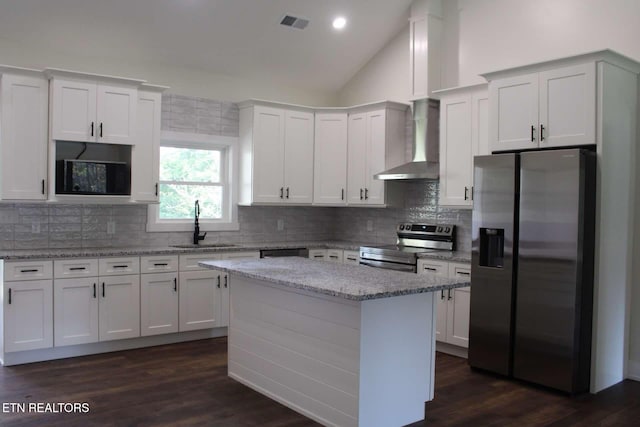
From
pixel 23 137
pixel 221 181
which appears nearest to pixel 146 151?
pixel 23 137

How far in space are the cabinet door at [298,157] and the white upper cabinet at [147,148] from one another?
150cm

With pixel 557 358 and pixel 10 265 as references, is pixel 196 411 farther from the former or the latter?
pixel 557 358

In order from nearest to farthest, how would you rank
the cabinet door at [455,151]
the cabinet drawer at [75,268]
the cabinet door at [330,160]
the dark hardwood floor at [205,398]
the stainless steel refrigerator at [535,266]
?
the dark hardwood floor at [205,398]
the stainless steel refrigerator at [535,266]
the cabinet drawer at [75,268]
the cabinet door at [455,151]
the cabinet door at [330,160]

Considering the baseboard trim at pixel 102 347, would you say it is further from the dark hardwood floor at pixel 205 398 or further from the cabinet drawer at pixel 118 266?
the cabinet drawer at pixel 118 266

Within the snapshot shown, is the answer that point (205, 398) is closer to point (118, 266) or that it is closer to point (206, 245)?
point (118, 266)

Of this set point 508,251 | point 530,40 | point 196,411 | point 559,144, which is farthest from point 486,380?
point 530,40

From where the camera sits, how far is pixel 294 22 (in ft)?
18.9

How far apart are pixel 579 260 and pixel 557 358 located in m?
0.73

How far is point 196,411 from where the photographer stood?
11.7ft

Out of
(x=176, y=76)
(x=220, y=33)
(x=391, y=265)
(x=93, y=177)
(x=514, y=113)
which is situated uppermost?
(x=220, y=33)

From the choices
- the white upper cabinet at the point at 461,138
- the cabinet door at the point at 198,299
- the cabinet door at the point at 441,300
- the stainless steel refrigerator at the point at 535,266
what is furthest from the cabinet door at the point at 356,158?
the stainless steel refrigerator at the point at 535,266

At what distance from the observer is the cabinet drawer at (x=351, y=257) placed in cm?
600

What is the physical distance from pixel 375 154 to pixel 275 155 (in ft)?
3.65

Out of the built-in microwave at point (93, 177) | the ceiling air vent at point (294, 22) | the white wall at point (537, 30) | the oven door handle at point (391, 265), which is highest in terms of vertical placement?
the ceiling air vent at point (294, 22)
